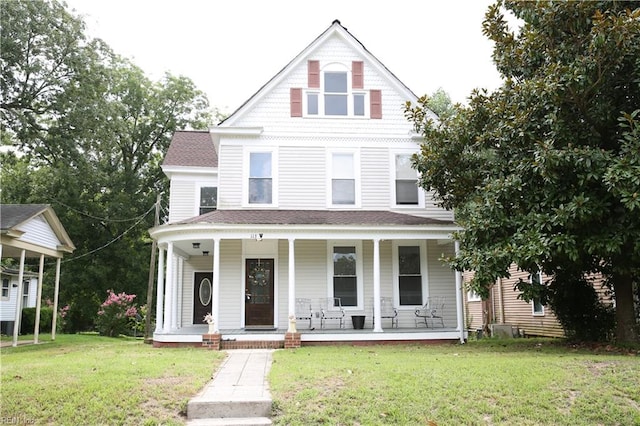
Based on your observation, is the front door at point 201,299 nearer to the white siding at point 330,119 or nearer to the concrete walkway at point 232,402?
the white siding at point 330,119

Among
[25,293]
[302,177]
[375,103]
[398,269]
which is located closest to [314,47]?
[375,103]

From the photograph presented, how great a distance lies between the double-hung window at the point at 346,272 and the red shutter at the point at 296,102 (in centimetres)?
431

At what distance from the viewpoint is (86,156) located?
75.5 feet

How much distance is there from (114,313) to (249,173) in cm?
1267

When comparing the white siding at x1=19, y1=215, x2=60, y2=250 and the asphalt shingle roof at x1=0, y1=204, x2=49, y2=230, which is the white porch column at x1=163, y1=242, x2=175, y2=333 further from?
the white siding at x1=19, y1=215, x2=60, y2=250

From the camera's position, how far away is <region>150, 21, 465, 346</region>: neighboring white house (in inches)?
617

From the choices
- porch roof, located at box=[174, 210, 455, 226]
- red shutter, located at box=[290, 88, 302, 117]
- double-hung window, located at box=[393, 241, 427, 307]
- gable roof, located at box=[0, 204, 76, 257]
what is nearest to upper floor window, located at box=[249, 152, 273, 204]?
porch roof, located at box=[174, 210, 455, 226]

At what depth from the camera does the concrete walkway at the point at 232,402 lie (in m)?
6.52

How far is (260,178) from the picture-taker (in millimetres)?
16484

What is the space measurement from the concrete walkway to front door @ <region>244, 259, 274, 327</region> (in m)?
7.07

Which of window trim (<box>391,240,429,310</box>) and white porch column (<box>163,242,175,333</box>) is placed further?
window trim (<box>391,240,429,310</box>)

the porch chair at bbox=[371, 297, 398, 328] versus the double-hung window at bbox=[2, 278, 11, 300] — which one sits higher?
Result: the double-hung window at bbox=[2, 278, 11, 300]

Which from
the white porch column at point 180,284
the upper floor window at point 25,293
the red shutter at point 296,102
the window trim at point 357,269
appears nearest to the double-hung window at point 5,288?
the upper floor window at point 25,293

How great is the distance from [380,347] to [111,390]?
7.85m
